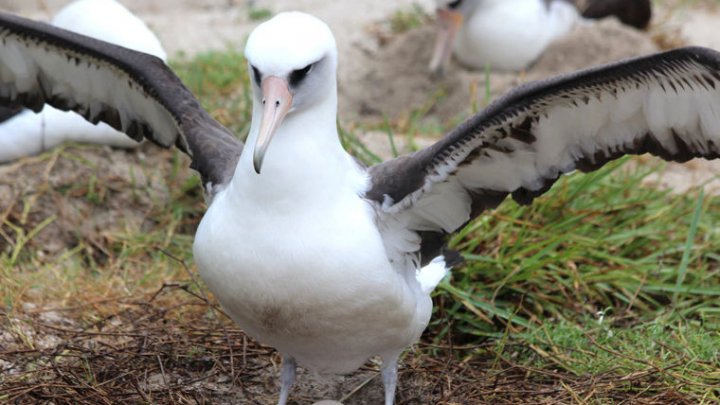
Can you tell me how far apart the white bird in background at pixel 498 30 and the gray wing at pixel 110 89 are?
4.05 metres

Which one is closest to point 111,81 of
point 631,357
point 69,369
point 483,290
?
point 69,369

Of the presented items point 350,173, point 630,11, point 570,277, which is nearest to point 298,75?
point 350,173

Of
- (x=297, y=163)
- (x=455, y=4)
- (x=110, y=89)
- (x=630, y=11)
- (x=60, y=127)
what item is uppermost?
(x=297, y=163)

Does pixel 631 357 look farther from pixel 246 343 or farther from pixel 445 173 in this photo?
pixel 246 343

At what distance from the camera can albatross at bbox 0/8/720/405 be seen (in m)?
3.52

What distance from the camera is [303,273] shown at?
11.6 feet

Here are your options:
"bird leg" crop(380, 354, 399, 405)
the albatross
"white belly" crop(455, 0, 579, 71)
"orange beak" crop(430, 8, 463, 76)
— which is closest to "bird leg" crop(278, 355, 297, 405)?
the albatross

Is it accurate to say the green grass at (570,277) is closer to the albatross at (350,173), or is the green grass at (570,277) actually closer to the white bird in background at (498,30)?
the albatross at (350,173)

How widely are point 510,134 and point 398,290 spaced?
615 millimetres

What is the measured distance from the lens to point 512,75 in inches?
323

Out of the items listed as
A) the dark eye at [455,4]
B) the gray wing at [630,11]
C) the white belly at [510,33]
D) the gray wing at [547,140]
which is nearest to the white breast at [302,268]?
the gray wing at [547,140]

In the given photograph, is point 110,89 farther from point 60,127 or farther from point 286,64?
point 60,127

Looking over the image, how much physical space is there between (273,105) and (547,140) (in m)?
0.97

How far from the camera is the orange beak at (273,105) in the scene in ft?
11.0
